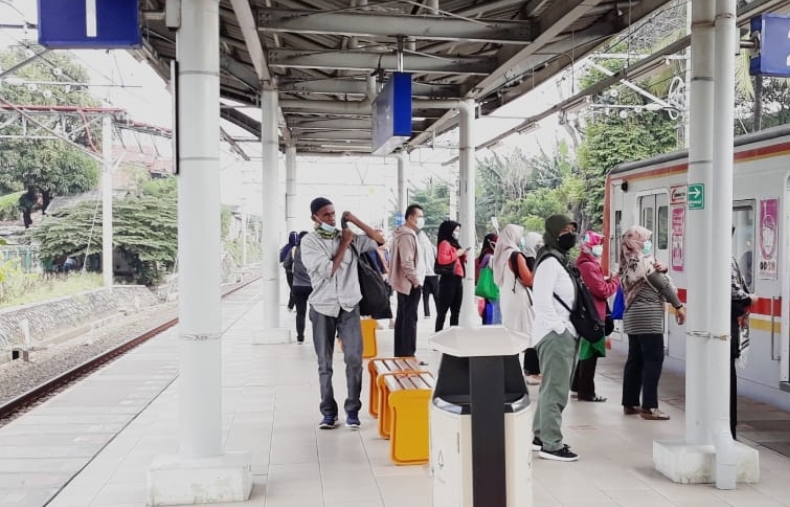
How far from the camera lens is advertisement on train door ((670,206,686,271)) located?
8.28 metres

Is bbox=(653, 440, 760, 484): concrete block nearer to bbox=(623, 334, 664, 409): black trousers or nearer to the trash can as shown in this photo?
bbox=(623, 334, 664, 409): black trousers

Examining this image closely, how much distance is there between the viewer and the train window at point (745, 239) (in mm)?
7121

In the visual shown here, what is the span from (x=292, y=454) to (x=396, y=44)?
590 cm

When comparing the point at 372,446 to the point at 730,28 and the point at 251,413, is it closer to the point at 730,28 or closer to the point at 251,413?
the point at 251,413

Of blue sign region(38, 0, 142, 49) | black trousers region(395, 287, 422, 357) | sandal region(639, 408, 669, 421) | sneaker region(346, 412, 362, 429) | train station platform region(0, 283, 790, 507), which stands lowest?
train station platform region(0, 283, 790, 507)

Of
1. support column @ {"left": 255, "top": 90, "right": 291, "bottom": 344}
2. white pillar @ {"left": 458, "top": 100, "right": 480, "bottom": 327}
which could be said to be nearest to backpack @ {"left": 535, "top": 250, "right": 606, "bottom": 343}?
white pillar @ {"left": 458, "top": 100, "right": 480, "bottom": 327}

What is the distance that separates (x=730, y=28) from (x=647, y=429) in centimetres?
313

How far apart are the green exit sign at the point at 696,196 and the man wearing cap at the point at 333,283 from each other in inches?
89.6

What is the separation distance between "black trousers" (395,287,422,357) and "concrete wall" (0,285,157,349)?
845cm

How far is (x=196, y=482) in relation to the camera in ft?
15.0

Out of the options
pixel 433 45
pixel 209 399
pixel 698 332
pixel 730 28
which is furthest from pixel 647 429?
pixel 433 45

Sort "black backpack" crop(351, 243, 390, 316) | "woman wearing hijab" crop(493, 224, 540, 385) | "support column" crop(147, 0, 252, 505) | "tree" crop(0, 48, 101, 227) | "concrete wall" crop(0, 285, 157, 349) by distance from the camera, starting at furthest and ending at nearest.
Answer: "tree" crop(0, 48, 101, 227)
"concrete wall" crop(0, 285, 157, 349)
"woman wearing hijab" crop(493, 224, 540, 385)
"black backpack" crop(351, 243, 390, 316)
"support column" crop(147, 0, 252, 505)

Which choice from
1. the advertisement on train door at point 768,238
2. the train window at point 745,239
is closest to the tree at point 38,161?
the train window at point 745,239

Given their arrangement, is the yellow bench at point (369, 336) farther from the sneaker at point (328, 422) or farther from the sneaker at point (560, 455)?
the sneaker at point (560, 455)
